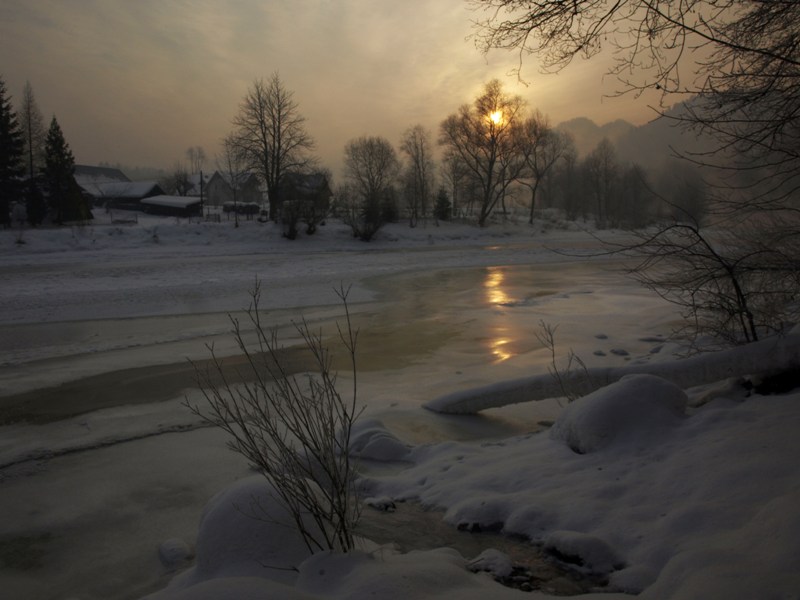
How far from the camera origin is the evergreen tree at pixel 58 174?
150 feet

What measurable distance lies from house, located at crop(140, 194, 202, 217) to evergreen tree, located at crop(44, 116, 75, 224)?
566 inches

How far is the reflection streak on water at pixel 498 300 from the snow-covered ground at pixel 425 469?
12cm

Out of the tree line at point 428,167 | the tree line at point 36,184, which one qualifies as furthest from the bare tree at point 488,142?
the tree line at point 36,184

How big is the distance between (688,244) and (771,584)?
4577mm

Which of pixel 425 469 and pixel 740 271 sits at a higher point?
pixel 740 271

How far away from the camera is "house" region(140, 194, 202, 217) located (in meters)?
62.6

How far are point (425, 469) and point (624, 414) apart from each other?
2.09 meters

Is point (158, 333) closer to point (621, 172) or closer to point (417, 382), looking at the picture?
point (417, 382)

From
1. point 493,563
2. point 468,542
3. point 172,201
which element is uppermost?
point 172,201

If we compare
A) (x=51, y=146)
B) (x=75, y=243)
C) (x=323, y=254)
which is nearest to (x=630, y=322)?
(x=323, y=254)

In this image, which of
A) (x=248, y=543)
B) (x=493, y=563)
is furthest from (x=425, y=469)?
(x=248, y=543)

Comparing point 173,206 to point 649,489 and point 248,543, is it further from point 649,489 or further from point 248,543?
point 649,489

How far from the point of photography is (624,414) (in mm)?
5336

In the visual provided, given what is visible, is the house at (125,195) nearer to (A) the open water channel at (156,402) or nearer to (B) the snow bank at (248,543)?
(A) the open water channel at (156,402)
